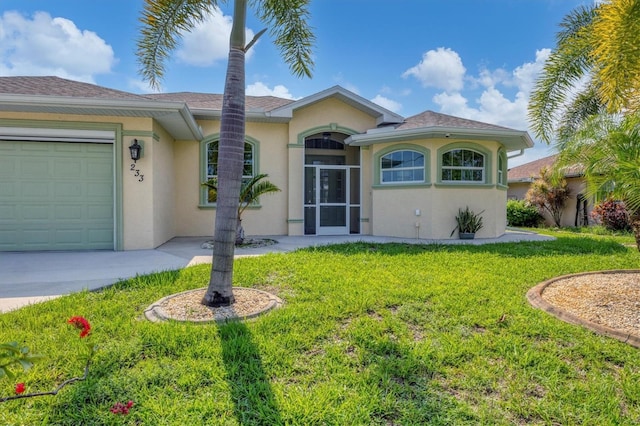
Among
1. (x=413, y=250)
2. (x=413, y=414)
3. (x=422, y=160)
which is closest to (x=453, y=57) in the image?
(x=422, y=160)

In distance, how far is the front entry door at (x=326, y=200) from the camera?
40.3 ft

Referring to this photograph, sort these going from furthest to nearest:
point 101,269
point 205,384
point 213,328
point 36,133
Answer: point 36,133 < point 101,269 < point 213,328 < point 205,384

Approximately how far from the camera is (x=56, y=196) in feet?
28.0

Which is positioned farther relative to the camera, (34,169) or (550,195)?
(550,195)

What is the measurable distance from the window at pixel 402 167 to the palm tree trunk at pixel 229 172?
7.95m

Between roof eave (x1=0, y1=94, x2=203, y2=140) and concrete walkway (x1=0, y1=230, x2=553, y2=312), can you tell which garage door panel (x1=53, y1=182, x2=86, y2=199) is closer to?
concrete walkway (x1=0, y1=230, x2=553, y2=312)

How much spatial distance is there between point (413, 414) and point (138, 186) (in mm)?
8256

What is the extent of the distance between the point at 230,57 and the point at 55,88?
21.5 feet

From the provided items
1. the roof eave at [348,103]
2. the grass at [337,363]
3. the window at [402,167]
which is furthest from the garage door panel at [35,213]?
the window at [402,167]

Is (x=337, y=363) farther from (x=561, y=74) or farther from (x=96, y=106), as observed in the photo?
(x=96, y=106)

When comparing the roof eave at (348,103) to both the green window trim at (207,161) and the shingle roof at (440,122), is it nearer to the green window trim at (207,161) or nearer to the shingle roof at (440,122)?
the shingle roof at (440,122)

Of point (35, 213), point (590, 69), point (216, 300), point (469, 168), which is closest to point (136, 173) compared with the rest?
point (35, 213)

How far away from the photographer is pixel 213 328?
12.3 feet

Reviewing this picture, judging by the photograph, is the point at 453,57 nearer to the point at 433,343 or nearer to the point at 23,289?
the point at 433,343
